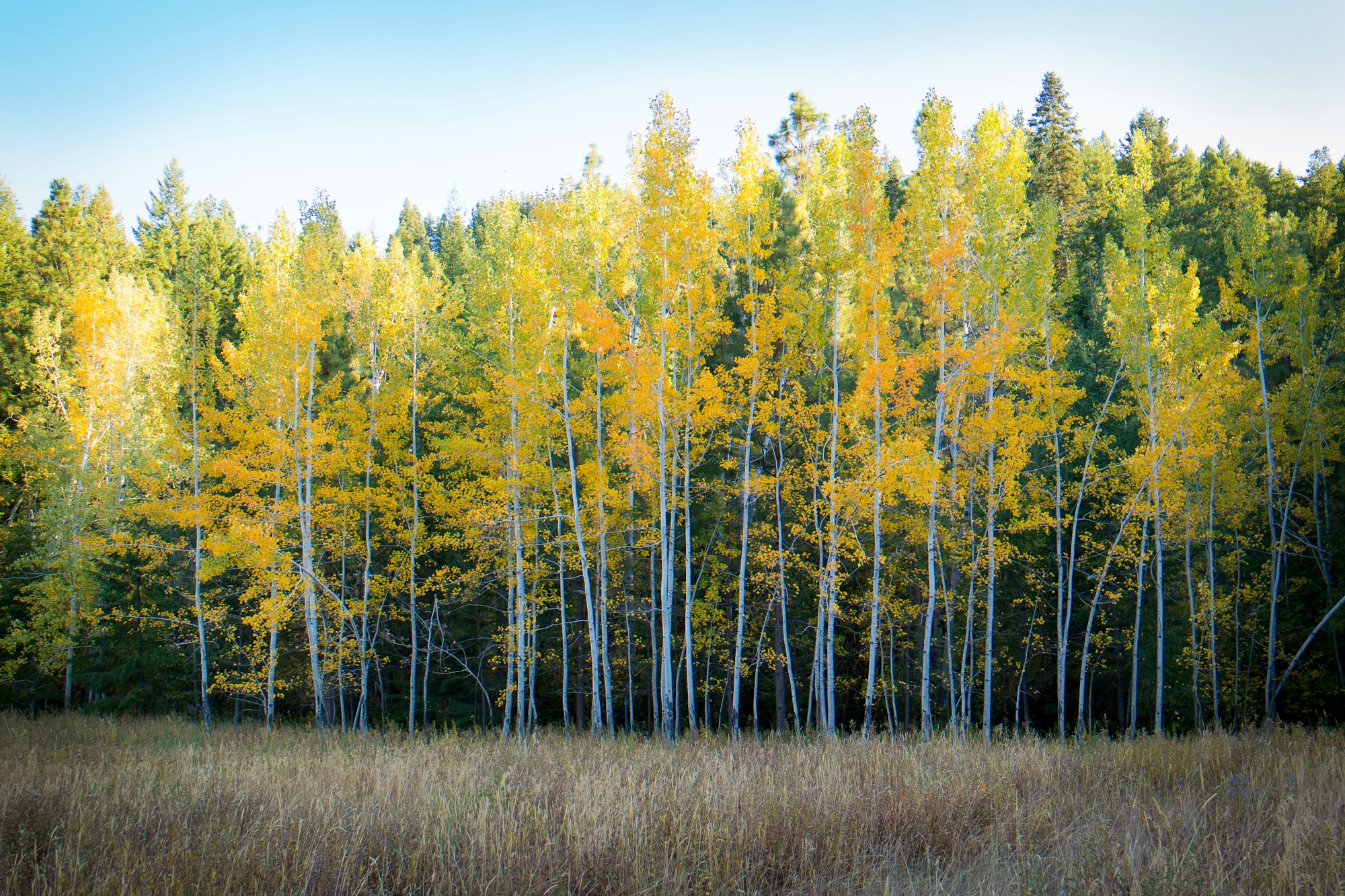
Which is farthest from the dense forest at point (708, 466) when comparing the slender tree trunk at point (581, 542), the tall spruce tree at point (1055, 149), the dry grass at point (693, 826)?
the tall spruce tree at point (1055, 149)

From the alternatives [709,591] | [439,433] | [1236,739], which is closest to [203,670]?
[439,433]

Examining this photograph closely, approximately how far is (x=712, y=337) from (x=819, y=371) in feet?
12.4

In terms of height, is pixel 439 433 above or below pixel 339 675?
above

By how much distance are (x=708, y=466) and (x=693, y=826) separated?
544 inches

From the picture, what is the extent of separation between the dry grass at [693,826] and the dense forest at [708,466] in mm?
5924

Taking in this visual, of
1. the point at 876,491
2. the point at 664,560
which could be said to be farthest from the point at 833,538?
the point at 664,560

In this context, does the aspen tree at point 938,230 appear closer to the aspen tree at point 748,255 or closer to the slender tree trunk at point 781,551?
the slender tree trunk at point 781,551

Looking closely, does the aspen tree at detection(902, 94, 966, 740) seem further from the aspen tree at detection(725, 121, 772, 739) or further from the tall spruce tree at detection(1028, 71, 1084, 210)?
the tall spruce tree at detection(1028, 71, 1084, 210)

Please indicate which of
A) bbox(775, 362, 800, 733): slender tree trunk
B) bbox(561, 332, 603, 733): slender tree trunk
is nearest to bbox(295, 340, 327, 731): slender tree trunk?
bbox(561, 332, 603, 733): slender tree trunk

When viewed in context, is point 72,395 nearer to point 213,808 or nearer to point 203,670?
point 203,670

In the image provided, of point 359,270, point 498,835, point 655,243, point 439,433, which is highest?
point 359,270

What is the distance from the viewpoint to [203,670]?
55.8 ft

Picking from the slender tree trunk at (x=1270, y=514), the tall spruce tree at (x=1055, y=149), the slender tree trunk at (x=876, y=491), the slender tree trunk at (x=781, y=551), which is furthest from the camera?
the tall spruce tree at (x=1055, y=149)

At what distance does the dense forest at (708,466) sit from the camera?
15164mm
